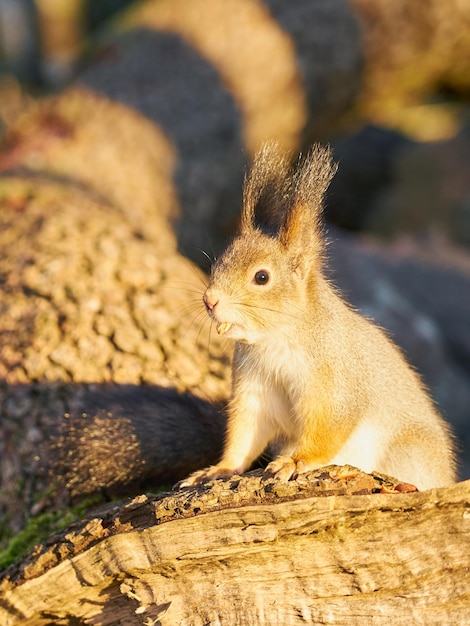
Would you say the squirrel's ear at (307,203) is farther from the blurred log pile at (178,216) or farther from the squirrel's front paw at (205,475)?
the squirrel's front paw at (205,475)

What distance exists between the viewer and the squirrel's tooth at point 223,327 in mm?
2500

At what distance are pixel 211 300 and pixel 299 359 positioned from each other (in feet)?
1.15

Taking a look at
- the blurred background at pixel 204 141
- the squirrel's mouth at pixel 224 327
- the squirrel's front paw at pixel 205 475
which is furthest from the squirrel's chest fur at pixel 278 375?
the blurred background at pixel 204 141

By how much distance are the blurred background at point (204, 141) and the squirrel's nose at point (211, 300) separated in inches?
32.5

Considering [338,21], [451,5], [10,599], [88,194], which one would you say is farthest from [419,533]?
[451,5]

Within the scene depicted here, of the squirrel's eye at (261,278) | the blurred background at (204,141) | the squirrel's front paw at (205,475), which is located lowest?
the squirrel's front paw at (205,475)

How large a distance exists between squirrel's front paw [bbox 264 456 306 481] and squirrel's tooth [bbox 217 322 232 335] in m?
0.44

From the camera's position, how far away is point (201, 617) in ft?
7.14

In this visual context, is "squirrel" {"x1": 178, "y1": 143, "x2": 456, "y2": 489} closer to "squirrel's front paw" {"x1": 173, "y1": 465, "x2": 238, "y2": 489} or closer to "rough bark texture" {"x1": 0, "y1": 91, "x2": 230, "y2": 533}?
"squirrel's front paw" {"x1": 173, "y1": 465, "x2": 238, "y2": 489}

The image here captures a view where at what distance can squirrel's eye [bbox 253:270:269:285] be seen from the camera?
2.57 meters

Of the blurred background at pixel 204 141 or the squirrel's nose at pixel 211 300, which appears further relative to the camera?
the blurred background at pixel 204 141

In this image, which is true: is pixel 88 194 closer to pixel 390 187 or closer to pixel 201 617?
pixel 201 617

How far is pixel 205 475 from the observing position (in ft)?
8.51

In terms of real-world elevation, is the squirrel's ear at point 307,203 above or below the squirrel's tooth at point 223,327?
above
